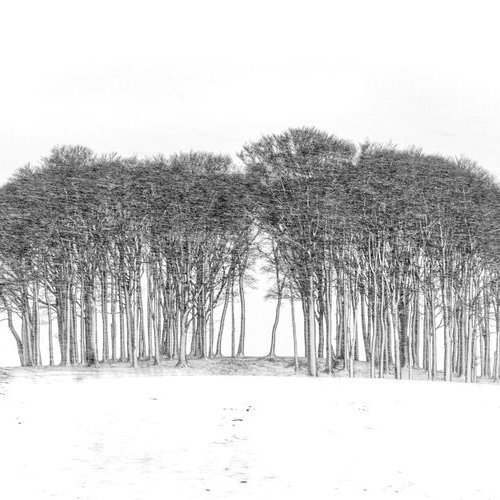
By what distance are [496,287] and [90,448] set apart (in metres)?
37.5

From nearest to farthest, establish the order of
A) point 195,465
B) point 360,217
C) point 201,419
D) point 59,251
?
point 195,465, point 201,419, point 360,217, point 59,251

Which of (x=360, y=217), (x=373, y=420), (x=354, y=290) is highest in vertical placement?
(x=360, y=217)

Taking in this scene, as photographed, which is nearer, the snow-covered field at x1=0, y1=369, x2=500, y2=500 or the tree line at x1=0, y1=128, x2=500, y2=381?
the snow-covered field at x1=0, y1=369, x2=500, y2=500

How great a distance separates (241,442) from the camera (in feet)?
72.7

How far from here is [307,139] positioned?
49781 millimetres

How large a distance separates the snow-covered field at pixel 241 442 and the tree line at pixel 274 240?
15475mm

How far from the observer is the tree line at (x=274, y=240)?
46688 mm

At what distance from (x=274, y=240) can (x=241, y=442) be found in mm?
28415

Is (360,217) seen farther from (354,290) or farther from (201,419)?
(201,419)

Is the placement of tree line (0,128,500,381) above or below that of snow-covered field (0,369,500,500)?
above

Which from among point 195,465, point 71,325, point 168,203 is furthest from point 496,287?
point 195,465

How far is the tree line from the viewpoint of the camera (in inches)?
1838

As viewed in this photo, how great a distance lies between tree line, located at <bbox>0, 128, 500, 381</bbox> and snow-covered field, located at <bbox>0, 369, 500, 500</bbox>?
50.8ft

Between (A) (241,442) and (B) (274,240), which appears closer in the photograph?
(A) (241,442)
